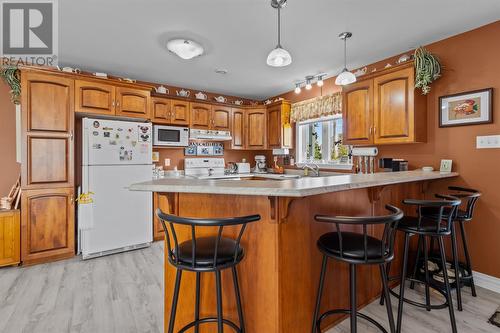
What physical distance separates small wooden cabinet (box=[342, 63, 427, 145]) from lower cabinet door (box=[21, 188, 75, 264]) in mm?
3670

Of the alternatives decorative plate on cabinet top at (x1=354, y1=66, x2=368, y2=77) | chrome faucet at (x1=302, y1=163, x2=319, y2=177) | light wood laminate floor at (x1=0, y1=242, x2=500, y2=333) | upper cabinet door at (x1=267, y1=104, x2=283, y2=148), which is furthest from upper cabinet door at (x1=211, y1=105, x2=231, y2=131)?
light wood laminate floor at (x1=0, y1=242, x2=500, y2=333)

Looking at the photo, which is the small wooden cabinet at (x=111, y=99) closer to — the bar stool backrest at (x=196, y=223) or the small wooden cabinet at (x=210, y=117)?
Result: the small wooden cabinet at (x=210, y=117)

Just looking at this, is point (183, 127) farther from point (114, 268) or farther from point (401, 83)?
point (401, 83)

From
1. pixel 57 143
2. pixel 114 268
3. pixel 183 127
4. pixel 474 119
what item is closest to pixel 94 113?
pixel 57 143

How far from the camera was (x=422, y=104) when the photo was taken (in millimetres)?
2756

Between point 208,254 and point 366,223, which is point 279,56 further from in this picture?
point 208,254

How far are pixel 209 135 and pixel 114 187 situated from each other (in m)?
1.77

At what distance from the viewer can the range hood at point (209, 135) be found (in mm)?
4324

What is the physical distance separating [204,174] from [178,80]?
1685 mm

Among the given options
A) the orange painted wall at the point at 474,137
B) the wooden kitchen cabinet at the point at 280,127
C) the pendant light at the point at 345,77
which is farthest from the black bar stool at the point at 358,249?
the wooden kitchen cabinet at the point at 280,127

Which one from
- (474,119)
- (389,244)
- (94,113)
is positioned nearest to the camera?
(389,244)

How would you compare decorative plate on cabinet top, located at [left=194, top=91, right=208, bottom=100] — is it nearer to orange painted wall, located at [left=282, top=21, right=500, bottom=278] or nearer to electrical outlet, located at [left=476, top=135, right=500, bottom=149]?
orange painted wall, located at [left=282, top=21, right=500, bottom=278]

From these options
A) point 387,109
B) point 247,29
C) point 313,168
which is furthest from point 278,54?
point 313,168

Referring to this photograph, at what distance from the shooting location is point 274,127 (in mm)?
4715
